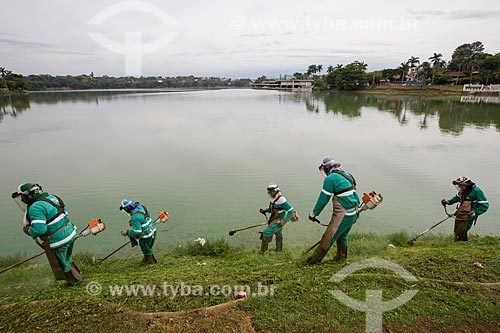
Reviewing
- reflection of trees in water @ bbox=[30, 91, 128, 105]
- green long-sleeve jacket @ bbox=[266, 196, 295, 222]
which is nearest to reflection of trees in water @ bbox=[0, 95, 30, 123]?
reflection of trees in water @ bbox=[30, 91, 128, 105]

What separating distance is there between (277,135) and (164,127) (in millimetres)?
10540

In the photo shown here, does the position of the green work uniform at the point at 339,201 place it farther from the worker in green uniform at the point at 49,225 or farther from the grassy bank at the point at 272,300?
the worker in green uniform at the point at 49,225

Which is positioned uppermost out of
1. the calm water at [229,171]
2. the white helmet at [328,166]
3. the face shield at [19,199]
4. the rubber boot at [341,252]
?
the white helmet at [328,166]

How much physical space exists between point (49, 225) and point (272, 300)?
3.51 m

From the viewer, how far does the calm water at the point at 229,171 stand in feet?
27.9

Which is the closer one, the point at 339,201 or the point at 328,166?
the point at 339,201

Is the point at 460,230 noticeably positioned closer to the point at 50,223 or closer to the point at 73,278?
the point at 73,278

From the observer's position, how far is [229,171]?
1327cm

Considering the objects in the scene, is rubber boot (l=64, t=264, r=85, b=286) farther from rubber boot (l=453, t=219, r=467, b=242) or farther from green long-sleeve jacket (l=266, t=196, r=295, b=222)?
rubber boot (l=453, t=219, r=467, b=242)

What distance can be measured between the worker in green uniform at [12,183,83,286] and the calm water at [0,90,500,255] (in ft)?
8.54

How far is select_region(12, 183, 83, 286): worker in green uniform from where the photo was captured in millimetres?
4168

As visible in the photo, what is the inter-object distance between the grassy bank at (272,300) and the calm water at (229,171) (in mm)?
2690

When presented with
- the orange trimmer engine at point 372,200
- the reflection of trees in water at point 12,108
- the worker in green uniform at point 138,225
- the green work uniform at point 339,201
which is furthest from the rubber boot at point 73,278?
the reflection of trees in water at point 12,108

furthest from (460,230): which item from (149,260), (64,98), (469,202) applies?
(64,98)
